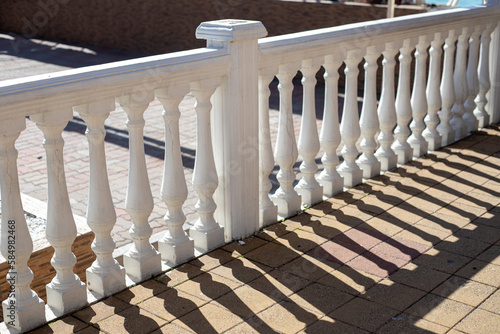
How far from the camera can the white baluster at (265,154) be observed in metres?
4.12

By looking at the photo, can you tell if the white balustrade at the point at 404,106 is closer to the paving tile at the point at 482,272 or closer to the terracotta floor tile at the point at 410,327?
the paving tile at the point at 482,272

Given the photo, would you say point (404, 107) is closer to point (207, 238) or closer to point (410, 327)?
point (207, 238)

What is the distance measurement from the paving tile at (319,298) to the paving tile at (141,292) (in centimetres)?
71

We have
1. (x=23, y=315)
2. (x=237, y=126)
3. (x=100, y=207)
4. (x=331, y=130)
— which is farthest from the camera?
(x=331, y=130)

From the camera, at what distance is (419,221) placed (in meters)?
4.40

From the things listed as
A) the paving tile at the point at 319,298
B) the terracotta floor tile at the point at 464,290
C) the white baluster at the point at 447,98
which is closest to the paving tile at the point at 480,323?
the terracotta floor tile at the point at 464,290

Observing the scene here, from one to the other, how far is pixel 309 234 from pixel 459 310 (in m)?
1.20

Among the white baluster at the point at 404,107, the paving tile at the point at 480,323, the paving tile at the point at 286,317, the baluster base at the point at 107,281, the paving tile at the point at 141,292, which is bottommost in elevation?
the paving tile at the point at 141,292

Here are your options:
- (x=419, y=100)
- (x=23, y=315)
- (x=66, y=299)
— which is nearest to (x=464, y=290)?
(x=66, y=299)

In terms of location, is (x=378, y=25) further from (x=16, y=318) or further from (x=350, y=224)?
(x=16, y=318)

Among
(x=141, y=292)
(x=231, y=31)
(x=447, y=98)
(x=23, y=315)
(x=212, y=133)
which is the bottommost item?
(x=141, y=292)

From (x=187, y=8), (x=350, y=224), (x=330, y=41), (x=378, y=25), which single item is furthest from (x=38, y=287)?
(x=187, y=8)

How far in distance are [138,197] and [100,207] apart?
24 centimetres

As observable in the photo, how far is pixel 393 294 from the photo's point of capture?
3453mm
